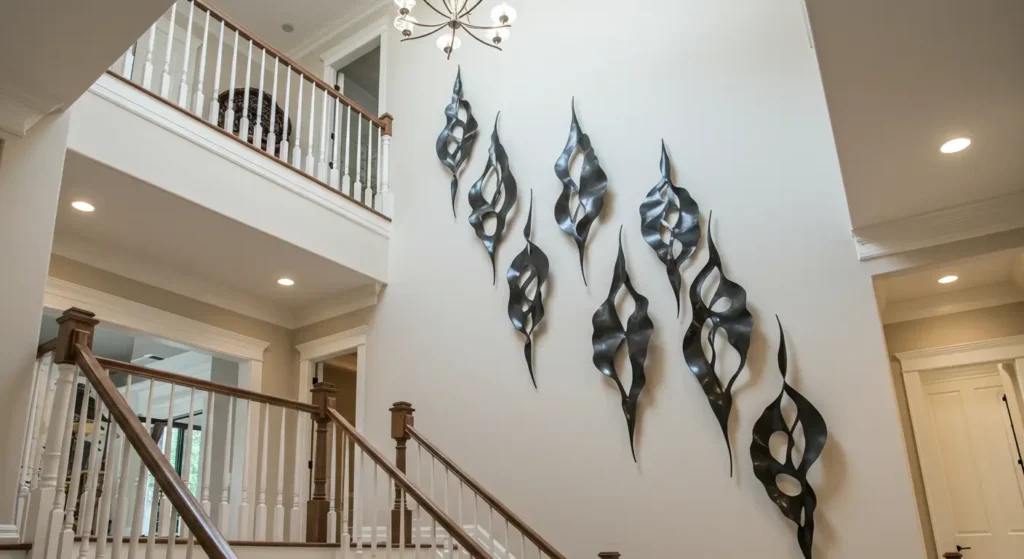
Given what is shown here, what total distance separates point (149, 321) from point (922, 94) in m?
5.49

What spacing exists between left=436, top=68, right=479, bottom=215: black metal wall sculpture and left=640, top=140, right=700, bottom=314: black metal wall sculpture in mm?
1810

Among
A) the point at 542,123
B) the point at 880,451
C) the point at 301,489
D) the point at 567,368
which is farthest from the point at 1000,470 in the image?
the point at 301,489

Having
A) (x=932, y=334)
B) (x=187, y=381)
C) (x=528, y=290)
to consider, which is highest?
(x=528, y=290)

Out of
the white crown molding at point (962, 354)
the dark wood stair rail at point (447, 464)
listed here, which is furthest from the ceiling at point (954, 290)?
the dark wood stair rail at point (447, 464)

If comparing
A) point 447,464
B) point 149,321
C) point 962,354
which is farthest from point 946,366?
point 149,321

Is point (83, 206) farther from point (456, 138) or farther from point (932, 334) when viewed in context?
point (932, 334)

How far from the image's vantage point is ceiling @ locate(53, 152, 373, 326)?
4750 millimetres

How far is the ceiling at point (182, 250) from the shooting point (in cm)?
475

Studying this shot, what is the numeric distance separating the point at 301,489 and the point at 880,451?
333 centimetres

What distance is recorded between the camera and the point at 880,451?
4125mm

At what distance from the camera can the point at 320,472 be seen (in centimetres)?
464

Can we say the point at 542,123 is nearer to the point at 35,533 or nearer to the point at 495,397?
the point at 495,397

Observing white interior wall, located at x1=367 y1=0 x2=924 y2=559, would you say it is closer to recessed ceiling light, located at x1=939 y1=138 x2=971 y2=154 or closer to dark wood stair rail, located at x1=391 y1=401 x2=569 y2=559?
dark wood stair rail, located at x1=391 y1=401 x2=569 y2=559

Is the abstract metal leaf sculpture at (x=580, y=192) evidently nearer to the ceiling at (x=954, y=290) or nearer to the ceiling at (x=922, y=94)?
the ceiling at (x=922, y=94)
